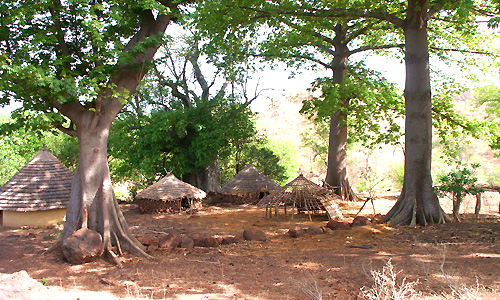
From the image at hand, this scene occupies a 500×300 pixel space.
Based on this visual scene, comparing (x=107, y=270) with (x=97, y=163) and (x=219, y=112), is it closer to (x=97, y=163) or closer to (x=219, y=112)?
(x=97, y=163)

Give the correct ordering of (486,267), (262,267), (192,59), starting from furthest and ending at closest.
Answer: (192,59) < (262,267) < (486,267)

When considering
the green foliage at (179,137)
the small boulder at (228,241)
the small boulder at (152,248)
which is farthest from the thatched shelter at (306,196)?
the green foliage at (179,137)

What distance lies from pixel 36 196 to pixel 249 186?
9.34m

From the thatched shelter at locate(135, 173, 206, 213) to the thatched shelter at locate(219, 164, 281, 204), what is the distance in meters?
1.96

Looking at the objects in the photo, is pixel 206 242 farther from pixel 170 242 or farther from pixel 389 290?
pixel 389 290

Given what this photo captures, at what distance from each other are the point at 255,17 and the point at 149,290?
1001 centimetres

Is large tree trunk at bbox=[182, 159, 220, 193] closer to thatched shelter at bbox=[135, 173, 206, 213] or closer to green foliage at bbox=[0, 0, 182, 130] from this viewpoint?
thatched shelter at bbox=[135, 173, 206, 213]

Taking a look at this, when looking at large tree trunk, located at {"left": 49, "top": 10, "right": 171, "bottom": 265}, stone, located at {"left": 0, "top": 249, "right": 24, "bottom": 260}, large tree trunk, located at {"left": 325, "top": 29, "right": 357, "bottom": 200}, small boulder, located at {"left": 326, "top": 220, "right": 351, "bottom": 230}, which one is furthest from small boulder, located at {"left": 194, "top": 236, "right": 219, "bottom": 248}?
large tree trunk, located at {"left": 325, "top": 29, "right": 357, "bottom": 200}

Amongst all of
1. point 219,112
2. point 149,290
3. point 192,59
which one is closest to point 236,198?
point 219,112

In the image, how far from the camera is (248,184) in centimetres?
1923

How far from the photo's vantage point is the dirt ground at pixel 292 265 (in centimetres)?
589

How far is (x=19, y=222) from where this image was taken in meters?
13.6

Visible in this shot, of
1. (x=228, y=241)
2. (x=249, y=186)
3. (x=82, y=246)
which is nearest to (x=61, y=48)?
(x=82, y=246)

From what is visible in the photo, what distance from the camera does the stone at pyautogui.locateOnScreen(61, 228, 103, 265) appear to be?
809 centimetres
